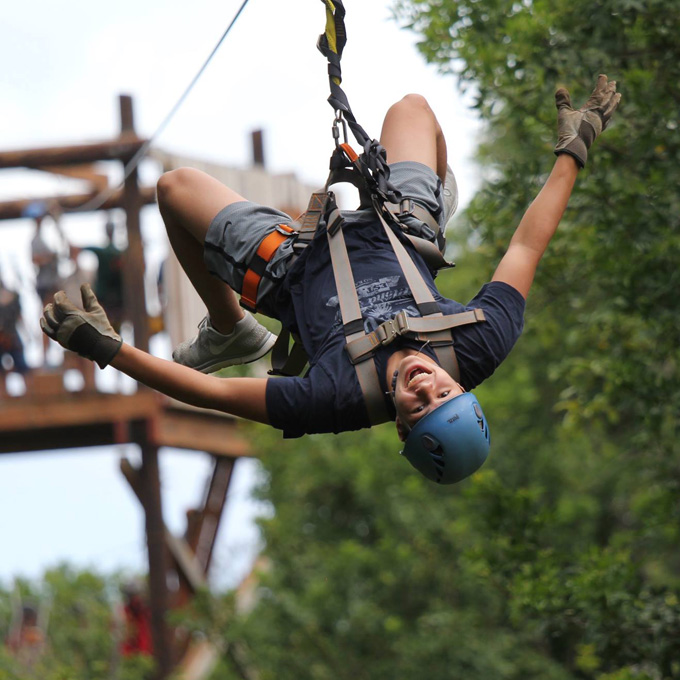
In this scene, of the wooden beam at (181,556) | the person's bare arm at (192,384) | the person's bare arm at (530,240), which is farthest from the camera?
the wooden beam at (181,556)

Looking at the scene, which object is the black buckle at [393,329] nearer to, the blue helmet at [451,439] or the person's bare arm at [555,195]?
the blue helmet at [451,439]

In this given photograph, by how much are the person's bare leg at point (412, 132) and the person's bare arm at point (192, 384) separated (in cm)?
115

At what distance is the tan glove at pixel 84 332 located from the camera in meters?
4.02

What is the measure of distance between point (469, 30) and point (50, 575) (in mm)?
26362

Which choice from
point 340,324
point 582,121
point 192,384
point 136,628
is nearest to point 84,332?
point 192,384

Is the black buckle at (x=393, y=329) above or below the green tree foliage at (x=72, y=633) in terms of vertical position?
below

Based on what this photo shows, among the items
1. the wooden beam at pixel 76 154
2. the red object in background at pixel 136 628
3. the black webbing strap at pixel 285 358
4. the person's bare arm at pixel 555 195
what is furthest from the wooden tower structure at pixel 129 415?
the person's bare arm at pixel 555 195

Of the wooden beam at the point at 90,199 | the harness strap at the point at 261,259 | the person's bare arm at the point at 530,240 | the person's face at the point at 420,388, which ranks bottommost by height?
the person's face at the point at 420,388

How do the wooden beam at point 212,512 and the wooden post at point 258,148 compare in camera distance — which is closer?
the wooden post at point 258,148

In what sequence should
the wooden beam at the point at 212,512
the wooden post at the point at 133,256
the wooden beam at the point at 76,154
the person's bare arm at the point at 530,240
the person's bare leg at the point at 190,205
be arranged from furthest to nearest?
the wooden beam at the point at 212,512, the wooden post at the point at 133,256, the wooden beam at the point at 76,154, the person's bare leg at the point at 190,205, the person's bare arm at the point at 530,240

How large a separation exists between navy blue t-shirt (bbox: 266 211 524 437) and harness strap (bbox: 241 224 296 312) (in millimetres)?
87

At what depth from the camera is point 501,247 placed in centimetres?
823

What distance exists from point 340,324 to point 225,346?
843 mm

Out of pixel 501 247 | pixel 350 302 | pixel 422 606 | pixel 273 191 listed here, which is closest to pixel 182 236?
pixel 350 302
